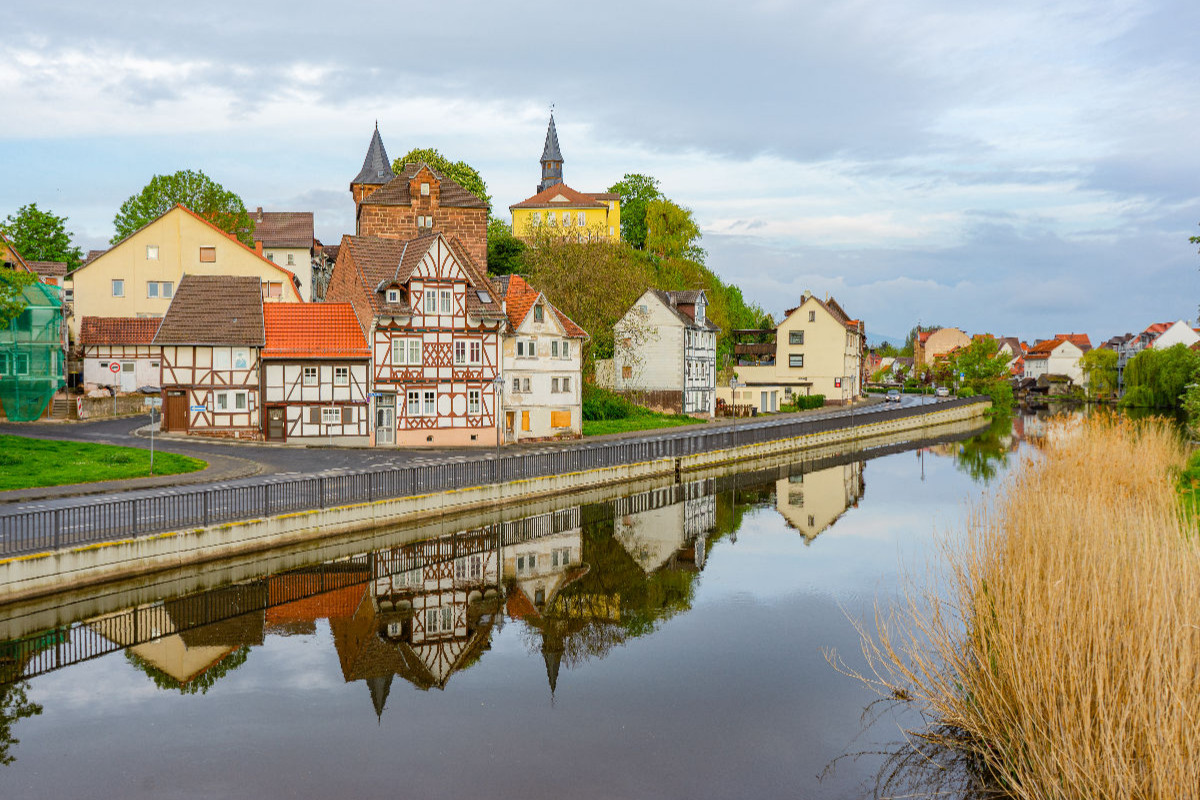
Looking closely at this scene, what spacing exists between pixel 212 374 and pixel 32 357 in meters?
13.8

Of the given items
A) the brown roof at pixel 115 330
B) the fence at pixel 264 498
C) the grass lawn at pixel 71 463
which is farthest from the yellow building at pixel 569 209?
the grass lawn at pixel 71 463

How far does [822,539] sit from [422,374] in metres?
22.3

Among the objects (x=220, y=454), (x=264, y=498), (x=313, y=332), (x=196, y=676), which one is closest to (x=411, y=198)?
(x=313, y=332)

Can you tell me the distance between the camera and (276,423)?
44344 mm

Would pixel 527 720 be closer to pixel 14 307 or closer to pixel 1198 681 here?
pixel 1198 681

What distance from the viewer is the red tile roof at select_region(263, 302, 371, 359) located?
145 feet

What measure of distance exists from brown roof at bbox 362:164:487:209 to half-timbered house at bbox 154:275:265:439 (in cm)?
1607

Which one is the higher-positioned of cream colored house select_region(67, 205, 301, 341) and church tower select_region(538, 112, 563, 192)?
church tower select_region(538, 112, 563, 192)

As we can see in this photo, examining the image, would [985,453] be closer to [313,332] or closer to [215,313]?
[313,332]

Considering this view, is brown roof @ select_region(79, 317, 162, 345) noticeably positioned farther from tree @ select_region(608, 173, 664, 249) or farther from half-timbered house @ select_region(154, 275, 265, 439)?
tree @ select_region(608, 173, 664, 249)

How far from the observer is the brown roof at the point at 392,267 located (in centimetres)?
4506

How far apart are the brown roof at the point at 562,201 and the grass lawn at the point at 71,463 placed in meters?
73.9

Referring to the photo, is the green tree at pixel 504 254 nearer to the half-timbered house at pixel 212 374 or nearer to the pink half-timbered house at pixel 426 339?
the pink half-timbered house at pixel 426 339

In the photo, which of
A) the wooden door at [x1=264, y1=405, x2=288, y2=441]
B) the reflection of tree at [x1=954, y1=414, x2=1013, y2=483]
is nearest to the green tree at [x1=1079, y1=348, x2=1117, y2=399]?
the reflection of tree at [x1=954, y1=414, x2=1013, y2=483]
